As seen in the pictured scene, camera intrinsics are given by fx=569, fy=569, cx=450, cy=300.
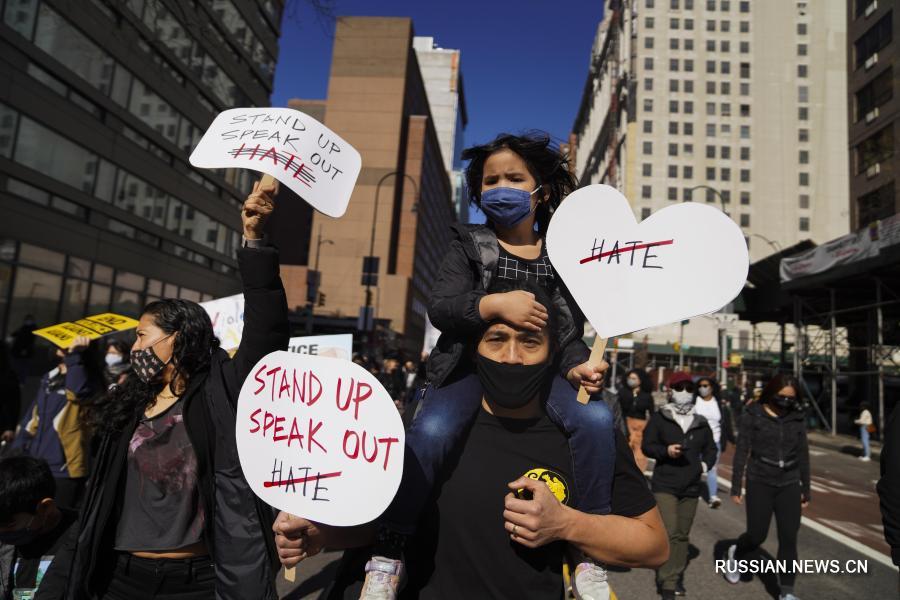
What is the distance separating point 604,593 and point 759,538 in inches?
193

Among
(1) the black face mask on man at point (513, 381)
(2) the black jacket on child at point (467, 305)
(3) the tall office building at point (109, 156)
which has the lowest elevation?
(1) the black face mask on man at point (513, 381)

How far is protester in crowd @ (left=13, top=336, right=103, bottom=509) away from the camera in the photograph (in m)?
4.56

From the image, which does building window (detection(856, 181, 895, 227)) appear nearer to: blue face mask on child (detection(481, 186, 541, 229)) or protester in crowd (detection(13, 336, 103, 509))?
blue face mask on child (detection(481, 186, 541, 229))

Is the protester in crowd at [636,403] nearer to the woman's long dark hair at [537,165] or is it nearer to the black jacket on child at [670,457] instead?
the black jacket on child at [670,457]

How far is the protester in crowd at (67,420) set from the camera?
4.56 m

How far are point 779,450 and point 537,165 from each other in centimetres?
505

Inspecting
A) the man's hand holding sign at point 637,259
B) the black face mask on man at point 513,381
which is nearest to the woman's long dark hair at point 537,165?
the man's hand holding sign at point 637,259

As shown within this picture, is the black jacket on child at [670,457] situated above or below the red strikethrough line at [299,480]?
below

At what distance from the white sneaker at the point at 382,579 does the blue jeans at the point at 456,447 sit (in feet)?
0.28

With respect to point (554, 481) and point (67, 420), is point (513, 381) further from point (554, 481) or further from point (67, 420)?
point (67, 420)

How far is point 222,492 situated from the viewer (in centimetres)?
239

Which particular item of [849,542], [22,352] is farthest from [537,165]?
[22,352]

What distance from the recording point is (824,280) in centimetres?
1928

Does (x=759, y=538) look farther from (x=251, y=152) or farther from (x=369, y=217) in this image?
(x=369, y=217)
